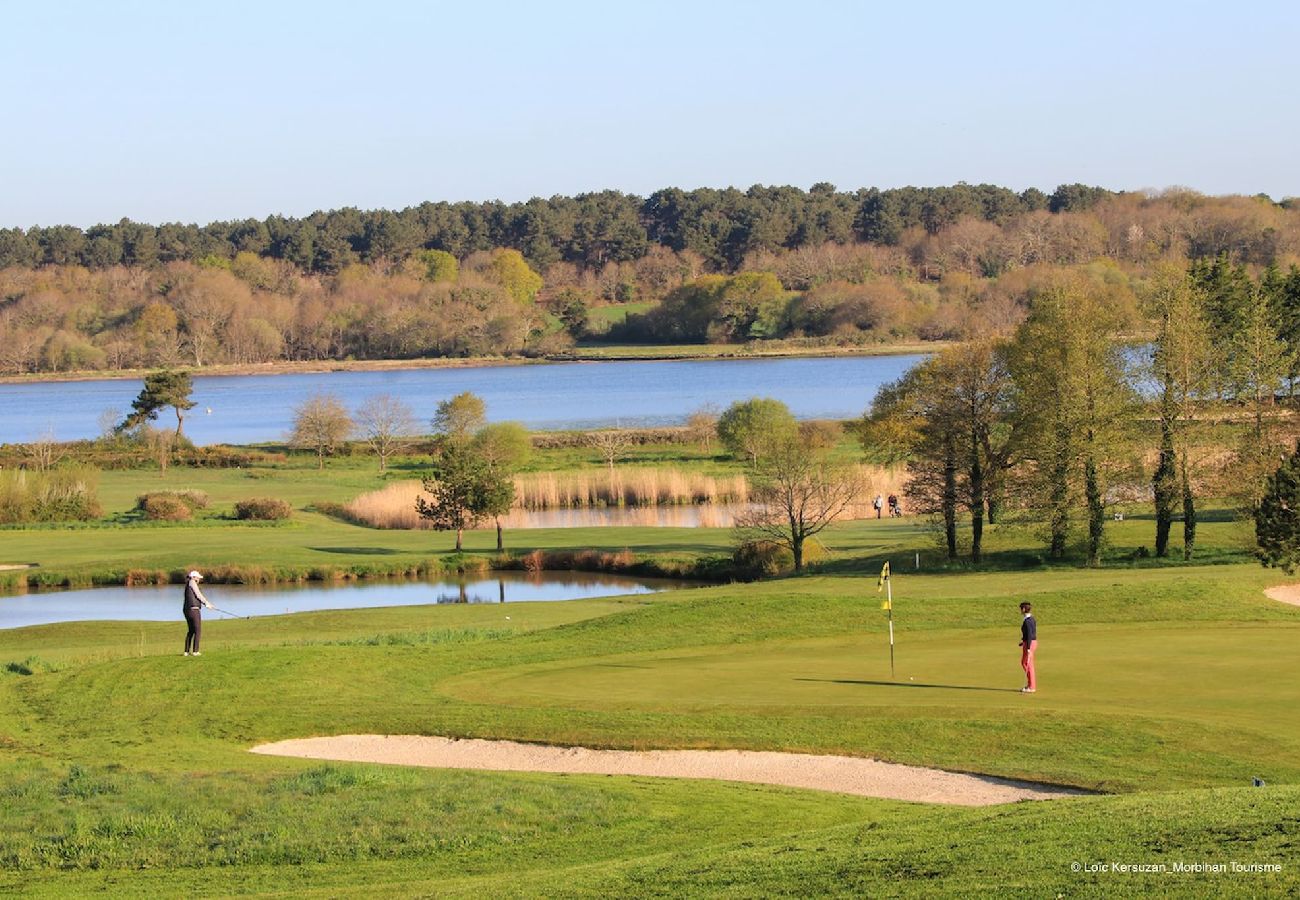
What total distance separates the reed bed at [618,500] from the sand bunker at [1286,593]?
30.7 m

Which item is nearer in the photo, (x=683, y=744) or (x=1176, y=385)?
(x=683, y=744)

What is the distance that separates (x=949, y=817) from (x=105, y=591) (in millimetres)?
42571

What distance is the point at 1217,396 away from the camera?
155 feet

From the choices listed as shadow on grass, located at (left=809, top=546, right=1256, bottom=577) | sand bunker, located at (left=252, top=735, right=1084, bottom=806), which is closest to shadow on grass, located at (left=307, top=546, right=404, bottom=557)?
shadow on grass, located at (left=809, top=546, right=1256, bottom=577)

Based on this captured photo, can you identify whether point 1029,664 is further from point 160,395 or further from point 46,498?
point 160,395

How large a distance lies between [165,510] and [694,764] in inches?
2061

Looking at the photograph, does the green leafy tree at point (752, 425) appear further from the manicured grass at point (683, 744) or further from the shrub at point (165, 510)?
the manicured grass at point (683, 744)

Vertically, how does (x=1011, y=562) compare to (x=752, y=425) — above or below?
below

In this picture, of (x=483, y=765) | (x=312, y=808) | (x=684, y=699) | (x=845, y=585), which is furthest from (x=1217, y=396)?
(x=312, y=808)

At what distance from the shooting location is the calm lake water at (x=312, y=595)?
152 feet

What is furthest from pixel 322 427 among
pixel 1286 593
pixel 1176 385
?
pixel 1286 593

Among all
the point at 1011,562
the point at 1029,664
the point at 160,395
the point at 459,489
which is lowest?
the point at 1011,562

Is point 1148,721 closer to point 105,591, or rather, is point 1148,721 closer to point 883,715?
point 883,715

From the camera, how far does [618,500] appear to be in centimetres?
7231
